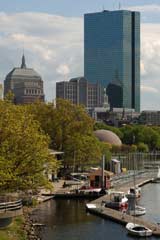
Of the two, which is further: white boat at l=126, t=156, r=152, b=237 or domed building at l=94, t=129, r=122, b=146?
domed building at l=94, t=129, r=122, b=146

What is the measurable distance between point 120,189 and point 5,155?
4372cm

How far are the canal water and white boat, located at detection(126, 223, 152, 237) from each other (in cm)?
53

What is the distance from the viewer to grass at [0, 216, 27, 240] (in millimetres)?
49406

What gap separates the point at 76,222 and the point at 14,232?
1359 cm

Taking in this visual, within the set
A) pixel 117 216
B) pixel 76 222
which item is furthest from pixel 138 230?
pixel 117 216

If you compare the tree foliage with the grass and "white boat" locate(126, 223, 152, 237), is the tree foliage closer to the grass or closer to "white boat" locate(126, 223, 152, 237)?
"white boat" locate(126, 223, 152, 237)

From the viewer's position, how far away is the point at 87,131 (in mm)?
113000

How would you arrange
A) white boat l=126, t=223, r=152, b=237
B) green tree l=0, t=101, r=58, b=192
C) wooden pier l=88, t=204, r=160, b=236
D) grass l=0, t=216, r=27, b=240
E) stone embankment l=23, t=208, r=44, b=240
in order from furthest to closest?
1. wooden pier l=88, t=204, r=160, b=236
2. white boat l=126, t=223, r=152, b=237
3. stone embankment l=23, t=208, r=44, b=240
4. green tree l=0, t=101, r=58, b=192
5. grass l=0, t=216, r=27, b=240

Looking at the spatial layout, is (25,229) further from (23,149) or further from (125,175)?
(125,175)

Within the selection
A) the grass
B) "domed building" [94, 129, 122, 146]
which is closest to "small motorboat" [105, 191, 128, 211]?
the grass

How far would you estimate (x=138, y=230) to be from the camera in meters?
57.9

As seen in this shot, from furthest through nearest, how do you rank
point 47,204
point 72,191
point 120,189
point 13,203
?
point 120,189 < point 72,191 < point 47,204 < point 13,203

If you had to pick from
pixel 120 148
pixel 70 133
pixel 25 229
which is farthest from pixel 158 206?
pixel 120 148

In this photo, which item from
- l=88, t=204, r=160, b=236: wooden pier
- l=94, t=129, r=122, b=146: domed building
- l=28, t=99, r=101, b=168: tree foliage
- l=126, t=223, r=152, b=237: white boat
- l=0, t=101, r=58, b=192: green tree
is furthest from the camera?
l=94, t=129, r=122, b=146: domed building
